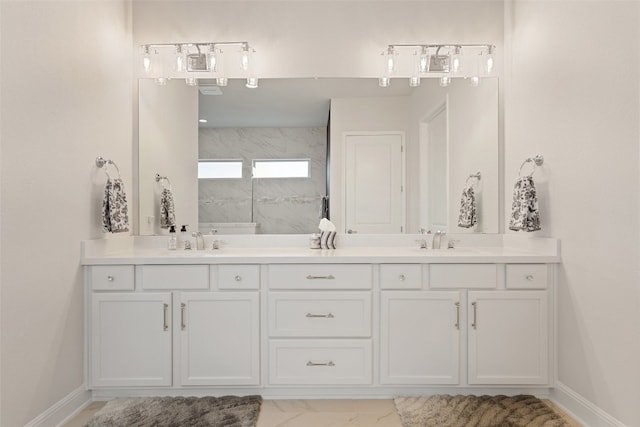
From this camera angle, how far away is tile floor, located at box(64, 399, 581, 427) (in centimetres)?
221

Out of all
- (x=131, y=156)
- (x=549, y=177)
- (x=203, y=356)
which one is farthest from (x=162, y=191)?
(x=549, y=177)

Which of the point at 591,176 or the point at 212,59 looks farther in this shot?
the point at 212,59

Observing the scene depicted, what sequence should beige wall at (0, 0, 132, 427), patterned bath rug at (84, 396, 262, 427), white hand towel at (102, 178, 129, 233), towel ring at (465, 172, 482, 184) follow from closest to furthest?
beige wall at (0, 0, 132, 427), patterned bath rug at (84, 396, 262, 427), white hand towel at (102, 178, 129, 233), towel ring at (465, 172, 482, 184)

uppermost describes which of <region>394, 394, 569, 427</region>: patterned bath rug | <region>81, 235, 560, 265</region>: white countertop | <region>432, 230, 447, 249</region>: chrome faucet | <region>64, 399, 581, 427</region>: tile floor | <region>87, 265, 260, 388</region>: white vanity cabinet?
<region>432, 230, 447, 249</region>: chrome faucet

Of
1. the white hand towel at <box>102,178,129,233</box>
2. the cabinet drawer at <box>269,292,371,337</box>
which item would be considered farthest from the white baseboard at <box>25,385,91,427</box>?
the cabinet drawer at <box>269,292,371,337</box>

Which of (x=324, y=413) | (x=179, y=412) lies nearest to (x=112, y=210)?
(x=179, y=412)

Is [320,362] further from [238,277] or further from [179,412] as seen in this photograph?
[179,412]

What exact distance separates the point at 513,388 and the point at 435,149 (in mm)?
1530

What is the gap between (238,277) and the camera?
2420mm

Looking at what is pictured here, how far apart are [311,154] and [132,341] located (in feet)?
5.16

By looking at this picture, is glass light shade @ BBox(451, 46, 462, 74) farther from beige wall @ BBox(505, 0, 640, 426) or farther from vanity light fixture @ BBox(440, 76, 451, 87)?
beige wall @ BBox(505, 0, 640, 426)

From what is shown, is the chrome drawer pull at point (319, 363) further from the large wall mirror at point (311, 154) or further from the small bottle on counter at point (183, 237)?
the small bottle on counter at point (183, 237)

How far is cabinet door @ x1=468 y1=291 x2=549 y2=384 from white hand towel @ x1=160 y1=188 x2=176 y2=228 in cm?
196

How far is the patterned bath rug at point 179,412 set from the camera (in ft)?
7.14
